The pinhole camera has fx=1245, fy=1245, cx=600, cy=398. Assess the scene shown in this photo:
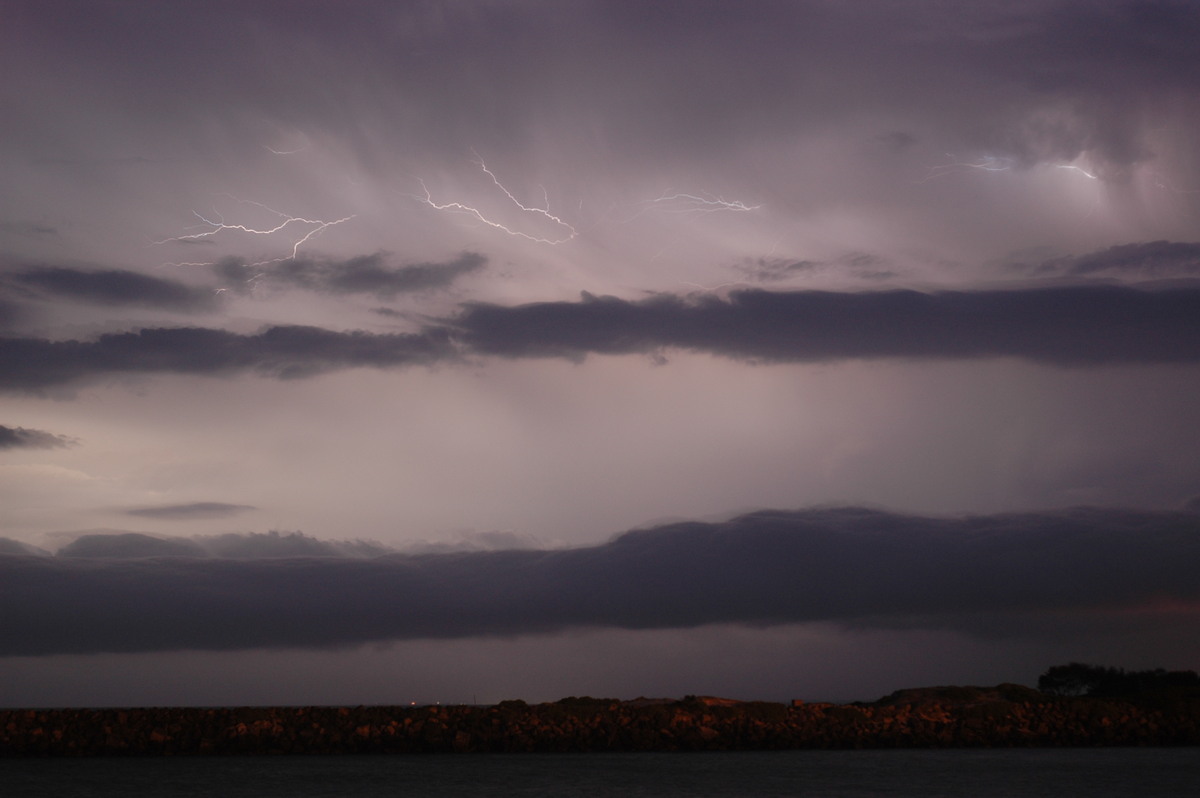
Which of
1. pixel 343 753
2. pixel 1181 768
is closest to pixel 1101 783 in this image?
pixel 1181 768

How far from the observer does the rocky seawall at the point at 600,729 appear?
62.6 m

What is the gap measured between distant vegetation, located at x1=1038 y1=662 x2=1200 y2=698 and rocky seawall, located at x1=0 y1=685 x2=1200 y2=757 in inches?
807

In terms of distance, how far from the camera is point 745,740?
209 feet

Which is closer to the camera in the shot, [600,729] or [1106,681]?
[600,729]

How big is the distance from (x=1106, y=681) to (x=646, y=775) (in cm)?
5729

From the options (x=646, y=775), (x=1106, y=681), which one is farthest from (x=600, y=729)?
(x=1106, y=681)

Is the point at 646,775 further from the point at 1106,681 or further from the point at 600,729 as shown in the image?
the point at 1106,681

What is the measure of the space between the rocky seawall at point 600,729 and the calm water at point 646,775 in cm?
158

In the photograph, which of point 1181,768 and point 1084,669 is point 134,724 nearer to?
point 1181,768

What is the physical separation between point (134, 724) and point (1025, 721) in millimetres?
46479

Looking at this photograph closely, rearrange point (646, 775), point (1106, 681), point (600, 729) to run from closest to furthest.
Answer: point (646, 775) → point (600, 729) → point (1106, 681)

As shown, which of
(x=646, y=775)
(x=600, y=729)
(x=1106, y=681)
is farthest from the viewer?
(x=1106, y=681)

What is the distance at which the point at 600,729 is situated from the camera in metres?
63.2

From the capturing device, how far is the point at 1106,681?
9525cm
